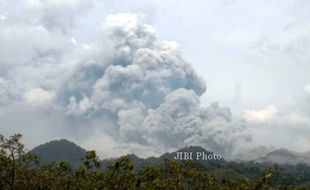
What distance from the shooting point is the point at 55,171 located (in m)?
73.9

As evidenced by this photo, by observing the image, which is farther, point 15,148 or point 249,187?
point 249,187

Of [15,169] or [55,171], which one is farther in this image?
[55,171]

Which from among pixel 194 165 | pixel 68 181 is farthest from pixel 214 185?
pixel 68 181

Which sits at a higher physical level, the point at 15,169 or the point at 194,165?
the point at 194,165

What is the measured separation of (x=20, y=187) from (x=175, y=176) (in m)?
23.8

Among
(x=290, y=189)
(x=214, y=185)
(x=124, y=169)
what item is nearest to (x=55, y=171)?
(x=124, y=169)

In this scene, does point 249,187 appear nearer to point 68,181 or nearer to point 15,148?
point 68,181

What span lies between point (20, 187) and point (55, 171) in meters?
7.71

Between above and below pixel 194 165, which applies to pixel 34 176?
below

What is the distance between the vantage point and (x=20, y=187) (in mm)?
67125

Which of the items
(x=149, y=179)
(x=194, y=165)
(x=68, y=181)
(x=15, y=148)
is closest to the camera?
(x=15, y=148)

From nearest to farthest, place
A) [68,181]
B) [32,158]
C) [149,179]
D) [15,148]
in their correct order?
[15,148] < [32,158] < [68,181] < [149,179]

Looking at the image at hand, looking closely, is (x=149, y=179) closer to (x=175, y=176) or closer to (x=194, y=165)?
(x=175, y=176)

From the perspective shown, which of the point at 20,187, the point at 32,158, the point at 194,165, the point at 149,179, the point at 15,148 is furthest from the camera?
the point at 194,165
